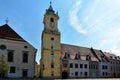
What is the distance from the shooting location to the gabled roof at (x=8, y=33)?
136 ft

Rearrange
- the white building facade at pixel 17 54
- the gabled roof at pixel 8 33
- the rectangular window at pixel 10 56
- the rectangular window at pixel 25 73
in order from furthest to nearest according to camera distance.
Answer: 1. the rectangular window at pixel 25 73
2. the gabled roof at pixel 8 33
3. the rectangular window at pixel 10 56
4. the white building facade at pixel 17 54

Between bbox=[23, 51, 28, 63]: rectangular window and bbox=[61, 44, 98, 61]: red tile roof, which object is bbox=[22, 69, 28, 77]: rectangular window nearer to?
bbox=[23, 51, 28, 63]: rectangular window

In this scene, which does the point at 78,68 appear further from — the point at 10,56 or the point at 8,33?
the point at 8,33

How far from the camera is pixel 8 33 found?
42.8 metres

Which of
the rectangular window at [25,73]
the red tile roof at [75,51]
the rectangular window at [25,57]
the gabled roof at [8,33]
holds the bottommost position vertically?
the rectangular window at [25,73]

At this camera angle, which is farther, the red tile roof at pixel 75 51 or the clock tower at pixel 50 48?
the red tile roof at pixel 75 51

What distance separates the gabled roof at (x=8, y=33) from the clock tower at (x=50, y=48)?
8.21 meters

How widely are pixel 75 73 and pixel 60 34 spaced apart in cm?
1198

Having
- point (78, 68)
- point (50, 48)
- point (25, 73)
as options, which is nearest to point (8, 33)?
point (25, 73)

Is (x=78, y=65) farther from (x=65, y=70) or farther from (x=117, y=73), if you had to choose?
(x=117, y=73)

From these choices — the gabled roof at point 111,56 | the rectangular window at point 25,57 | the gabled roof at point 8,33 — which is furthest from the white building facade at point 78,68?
the gabled roof at point 8,33

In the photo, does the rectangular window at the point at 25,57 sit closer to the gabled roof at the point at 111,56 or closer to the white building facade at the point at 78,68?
the white building facade at the point at 78,68

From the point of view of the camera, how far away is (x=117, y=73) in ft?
219

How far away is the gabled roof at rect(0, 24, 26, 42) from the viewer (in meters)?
41.5
